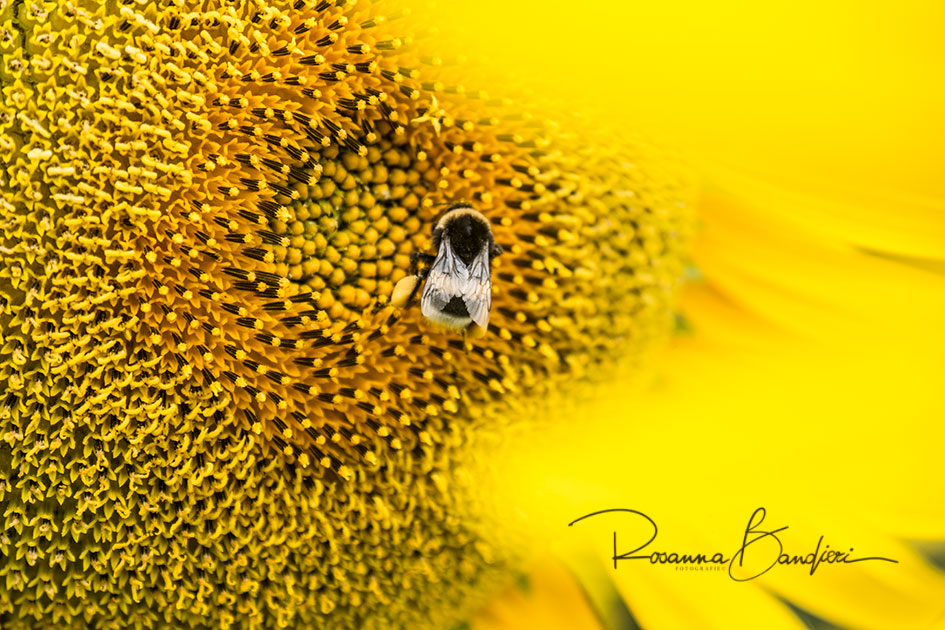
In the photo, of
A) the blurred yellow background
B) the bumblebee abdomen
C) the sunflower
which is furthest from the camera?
the blurred yellow background

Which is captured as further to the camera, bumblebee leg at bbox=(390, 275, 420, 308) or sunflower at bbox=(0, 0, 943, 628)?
bumblebee leg at bbox=(390, 275, 420, 308)

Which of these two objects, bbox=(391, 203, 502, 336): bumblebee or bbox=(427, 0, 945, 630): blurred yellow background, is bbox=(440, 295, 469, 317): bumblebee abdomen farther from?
bbox=(427, 0, 945, 630): blurred yellow background

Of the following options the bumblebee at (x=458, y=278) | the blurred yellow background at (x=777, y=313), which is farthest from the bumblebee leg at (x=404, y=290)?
the blurred yellow background at (x=777, y=313)

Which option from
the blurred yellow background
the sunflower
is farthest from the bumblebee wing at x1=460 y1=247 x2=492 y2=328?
the blurred yellow background

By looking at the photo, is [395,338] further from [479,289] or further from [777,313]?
[777,313]

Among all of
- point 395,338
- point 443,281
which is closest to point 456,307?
point 443,281

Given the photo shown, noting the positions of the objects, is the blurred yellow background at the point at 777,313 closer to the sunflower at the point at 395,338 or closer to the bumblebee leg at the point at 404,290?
the sunflower at the point at 395,338

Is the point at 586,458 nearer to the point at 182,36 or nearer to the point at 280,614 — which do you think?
the point at 280,614

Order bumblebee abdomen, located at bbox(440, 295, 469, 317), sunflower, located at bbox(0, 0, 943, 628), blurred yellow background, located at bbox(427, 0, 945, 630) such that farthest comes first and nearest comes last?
blurred yellow background, located at bbox(427, 0, 945, 630) → bumblebee abdomen, located at bbox(440, 295, 469, 317) → sunflower, located at bbox(0, 0, 943, 628)

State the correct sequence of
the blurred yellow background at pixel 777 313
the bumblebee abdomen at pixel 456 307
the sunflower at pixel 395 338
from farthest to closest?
the blurred yellow background at pixel 777 313 < the bumblebee abdomen at pixel 456 307 < the sunflower at pixel 395 338
